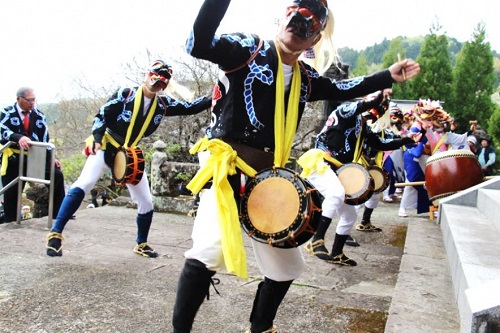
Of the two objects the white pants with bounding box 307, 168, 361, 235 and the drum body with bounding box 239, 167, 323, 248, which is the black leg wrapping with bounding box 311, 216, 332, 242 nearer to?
the white pants with bounding box 307, 168, 361, 235

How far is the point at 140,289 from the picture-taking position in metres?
3.78

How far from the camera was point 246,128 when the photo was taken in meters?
2.46

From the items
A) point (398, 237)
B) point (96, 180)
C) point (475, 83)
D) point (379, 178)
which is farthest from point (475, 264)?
point (475, 83)

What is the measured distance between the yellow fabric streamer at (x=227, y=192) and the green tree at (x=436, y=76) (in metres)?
19.1

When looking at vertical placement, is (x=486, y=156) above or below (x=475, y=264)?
above

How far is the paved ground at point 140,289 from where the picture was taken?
3.12 metres

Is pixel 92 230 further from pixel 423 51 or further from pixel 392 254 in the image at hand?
pixel 423 51

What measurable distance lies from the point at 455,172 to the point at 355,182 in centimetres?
169

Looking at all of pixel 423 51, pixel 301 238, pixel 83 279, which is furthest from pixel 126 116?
pixel 423 51

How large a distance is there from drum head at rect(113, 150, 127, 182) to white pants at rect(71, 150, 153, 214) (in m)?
0.16

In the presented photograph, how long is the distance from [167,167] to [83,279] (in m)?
3.92

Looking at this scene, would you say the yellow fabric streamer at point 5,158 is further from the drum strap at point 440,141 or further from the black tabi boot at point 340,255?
the drum strap at point 440,141

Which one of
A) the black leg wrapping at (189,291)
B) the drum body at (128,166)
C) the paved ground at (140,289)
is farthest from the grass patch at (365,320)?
the drum body at (128,166)

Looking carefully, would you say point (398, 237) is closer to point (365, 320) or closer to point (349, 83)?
point (365, 320)
